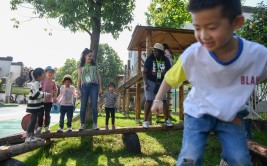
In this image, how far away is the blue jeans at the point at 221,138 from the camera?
6.56 ft

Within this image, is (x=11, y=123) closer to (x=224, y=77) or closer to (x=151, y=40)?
(x=151, y=40)

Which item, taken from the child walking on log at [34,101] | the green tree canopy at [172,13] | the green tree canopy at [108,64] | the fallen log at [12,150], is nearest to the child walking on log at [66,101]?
the child walking on log at [34,101]

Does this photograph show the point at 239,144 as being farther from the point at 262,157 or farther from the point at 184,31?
the point at 184,31

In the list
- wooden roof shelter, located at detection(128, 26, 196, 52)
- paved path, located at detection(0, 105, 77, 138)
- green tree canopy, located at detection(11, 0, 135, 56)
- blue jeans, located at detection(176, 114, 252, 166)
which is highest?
green tree canopy, located at detection(11, 0, 135, 56)

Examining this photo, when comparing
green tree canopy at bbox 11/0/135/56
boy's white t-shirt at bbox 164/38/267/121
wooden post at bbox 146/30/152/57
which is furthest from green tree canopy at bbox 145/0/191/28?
boy's white t-shirt at bbox 164/38/267/121

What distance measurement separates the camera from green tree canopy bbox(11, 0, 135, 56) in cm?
1007

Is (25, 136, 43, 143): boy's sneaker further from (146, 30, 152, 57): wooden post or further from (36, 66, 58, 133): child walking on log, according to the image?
(146, 30, 152, 57): wooden post

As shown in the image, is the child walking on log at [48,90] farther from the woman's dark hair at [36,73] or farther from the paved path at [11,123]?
the paved path at [11,123]

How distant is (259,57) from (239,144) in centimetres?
69

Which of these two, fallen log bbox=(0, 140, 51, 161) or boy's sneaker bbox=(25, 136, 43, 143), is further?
boy's sneaker bbox=(25, 136, 43, 143)

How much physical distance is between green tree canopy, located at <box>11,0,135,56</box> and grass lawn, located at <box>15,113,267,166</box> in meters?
4.87

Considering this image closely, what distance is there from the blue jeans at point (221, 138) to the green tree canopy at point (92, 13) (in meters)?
8.85

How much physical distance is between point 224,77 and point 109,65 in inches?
1474

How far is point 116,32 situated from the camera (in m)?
11.5
